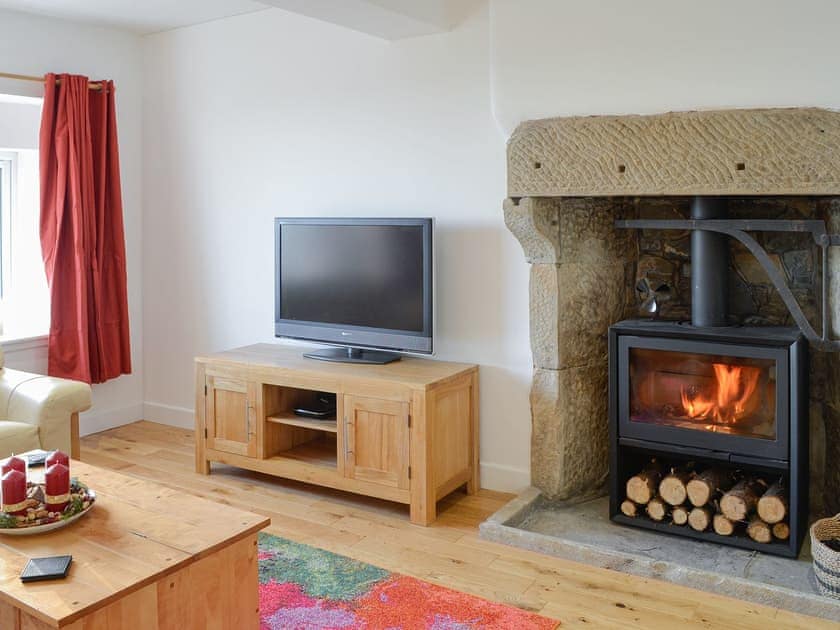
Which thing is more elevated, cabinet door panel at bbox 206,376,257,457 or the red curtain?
the red curtain

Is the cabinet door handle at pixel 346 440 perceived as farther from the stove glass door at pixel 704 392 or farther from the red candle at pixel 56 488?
the red candle at pixel 56 488

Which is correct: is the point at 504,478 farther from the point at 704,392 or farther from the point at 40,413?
Answer: the point at 40,413

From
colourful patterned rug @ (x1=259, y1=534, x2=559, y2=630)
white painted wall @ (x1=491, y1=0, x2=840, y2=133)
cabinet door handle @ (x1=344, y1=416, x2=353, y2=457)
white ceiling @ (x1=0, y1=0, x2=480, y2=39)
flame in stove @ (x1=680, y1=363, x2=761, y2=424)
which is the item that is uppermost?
white ceiling @ (x1=0, y1=0, x2=480, y2=39)

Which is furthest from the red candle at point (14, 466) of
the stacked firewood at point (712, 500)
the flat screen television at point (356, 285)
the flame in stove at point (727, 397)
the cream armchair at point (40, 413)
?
the flame in stove at point (727, 397)

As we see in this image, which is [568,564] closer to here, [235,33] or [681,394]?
[681,394]

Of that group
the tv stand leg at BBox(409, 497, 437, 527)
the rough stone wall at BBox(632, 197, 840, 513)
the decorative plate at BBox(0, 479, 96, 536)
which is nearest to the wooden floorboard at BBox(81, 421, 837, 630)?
the tv stand leg at BBox(409, 497, 437, 527)

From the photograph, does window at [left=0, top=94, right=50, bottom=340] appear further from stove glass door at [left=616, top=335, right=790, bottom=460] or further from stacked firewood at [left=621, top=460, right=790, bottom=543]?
stacked firewood at [left=621, top=460, right=790, bottom=543]

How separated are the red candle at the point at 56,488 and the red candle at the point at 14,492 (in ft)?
0.21

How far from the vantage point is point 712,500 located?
322 centimetres

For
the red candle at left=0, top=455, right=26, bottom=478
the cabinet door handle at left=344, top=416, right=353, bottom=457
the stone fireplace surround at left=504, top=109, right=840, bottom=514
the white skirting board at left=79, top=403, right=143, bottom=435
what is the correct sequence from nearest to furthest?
the red candle at left=0, top=455, right=26, bottom=478
the stone fireplace surround at left=504, top=109, right=840, bottom=514
the cabinet door handle at left=344, top=416, right=353, bottom=457
the white skirting board at left=79, top=403, right=143, bottom=435

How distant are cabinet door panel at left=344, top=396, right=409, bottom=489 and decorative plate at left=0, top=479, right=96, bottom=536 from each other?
1350 millimetres

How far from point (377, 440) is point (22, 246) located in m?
2.64

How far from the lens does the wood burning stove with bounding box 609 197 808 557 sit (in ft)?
9.82

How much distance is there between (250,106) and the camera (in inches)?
179
